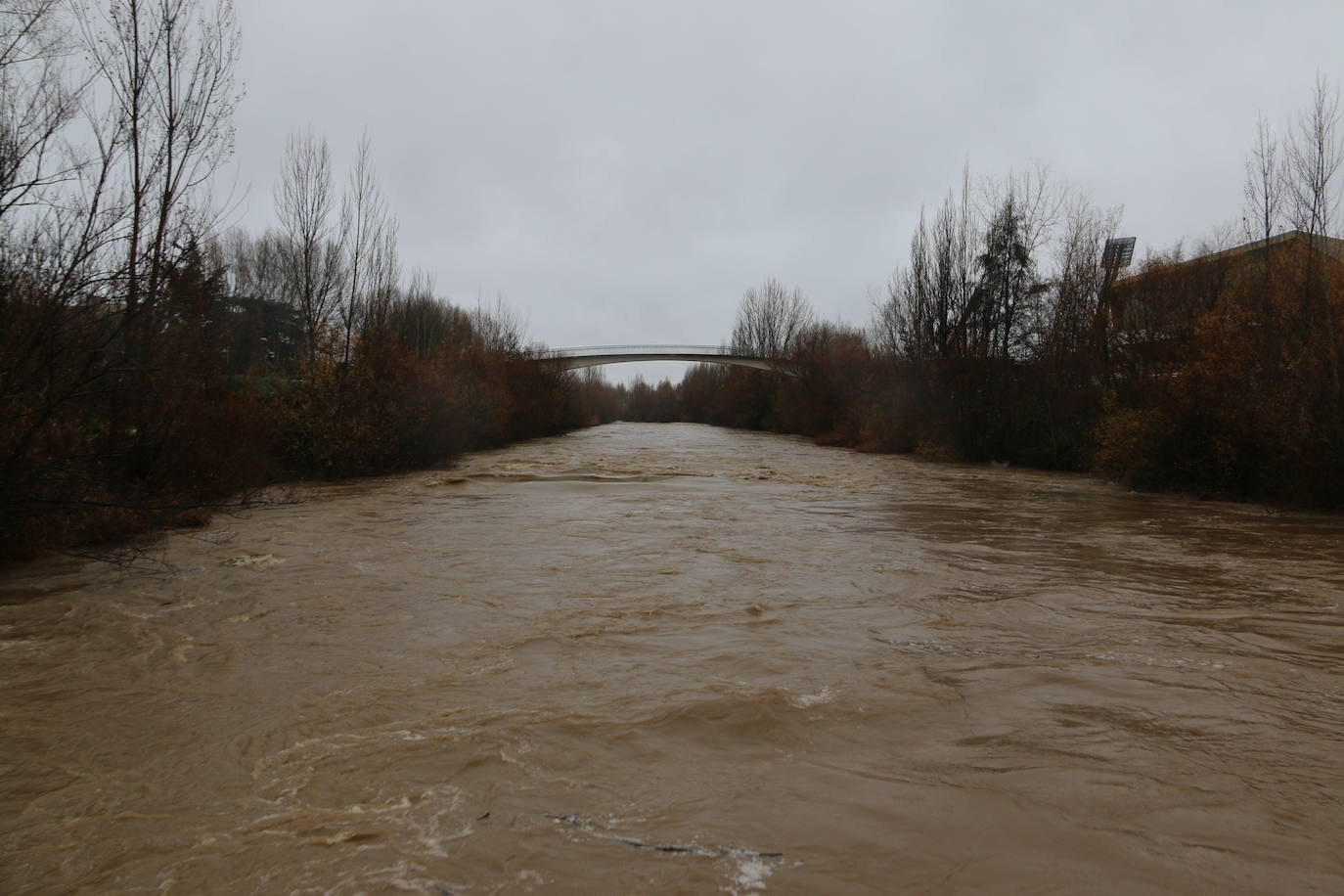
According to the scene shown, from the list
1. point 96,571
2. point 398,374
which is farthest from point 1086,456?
point 96,571

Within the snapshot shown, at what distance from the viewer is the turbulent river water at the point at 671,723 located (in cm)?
255

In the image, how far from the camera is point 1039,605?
5996mm

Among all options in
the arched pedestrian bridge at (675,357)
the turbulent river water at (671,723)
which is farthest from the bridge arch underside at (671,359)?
the turbulent river water at (671,723)

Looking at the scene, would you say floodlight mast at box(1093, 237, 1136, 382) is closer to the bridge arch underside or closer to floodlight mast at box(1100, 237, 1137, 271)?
floodlight mast at box(1100, 237, 1137, 271)

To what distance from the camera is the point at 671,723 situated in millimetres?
3770

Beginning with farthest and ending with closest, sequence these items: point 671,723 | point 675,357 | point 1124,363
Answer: point 675,357, point 1124,363, point 671,723

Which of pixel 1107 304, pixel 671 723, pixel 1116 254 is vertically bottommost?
pixel 671 723

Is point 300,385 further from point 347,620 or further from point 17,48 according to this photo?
point 347,620

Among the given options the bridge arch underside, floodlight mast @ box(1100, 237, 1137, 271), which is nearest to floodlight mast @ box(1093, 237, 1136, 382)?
floodlight mast @ box(1100, 237, 1137, 271)

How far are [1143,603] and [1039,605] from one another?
2.87 feet

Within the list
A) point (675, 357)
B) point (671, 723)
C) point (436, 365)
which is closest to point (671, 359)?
point (675, 357)

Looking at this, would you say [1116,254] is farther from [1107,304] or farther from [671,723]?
[671,723]

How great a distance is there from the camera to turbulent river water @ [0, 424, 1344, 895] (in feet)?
8.38

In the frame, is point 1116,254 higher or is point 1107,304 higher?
point 1116,254
